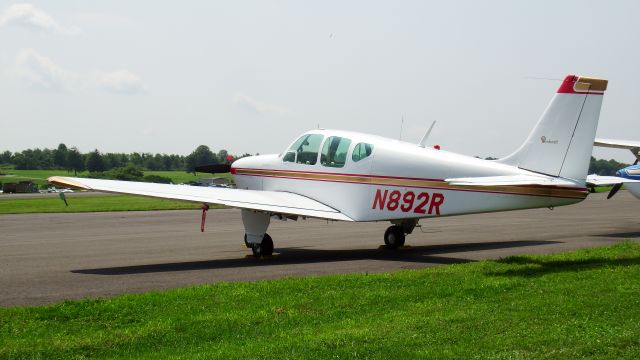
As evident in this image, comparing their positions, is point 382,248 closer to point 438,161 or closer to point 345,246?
point 345,246

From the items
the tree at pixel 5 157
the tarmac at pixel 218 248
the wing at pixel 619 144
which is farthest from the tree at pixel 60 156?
the wing at pixel 619 144

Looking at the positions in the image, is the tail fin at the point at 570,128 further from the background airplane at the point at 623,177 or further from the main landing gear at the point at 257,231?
the background airplane at the point at 623,177

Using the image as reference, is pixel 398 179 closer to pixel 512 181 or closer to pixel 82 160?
pixel 512 181

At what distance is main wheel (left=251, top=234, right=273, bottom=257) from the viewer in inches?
593

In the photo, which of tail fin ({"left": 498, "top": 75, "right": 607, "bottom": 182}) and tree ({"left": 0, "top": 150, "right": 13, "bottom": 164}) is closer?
tail fin ({"left": 498, "top": 75, "right": 607, "bottom": 182})

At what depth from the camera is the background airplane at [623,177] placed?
70.8 ft

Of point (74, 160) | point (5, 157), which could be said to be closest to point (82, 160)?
point (74, 160)

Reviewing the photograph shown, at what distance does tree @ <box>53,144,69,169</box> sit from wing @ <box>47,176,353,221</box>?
360ft

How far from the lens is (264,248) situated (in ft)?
49.8

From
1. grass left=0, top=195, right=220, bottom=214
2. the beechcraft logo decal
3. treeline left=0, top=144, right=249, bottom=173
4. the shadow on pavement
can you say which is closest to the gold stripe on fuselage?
the beechcraft logo decal

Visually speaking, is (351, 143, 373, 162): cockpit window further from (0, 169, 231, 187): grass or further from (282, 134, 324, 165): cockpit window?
(0, 169, 231, 187): grass

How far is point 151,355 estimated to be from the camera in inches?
268

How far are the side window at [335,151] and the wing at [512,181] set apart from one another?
2.83 metres

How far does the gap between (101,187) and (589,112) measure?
8372 millimetres
